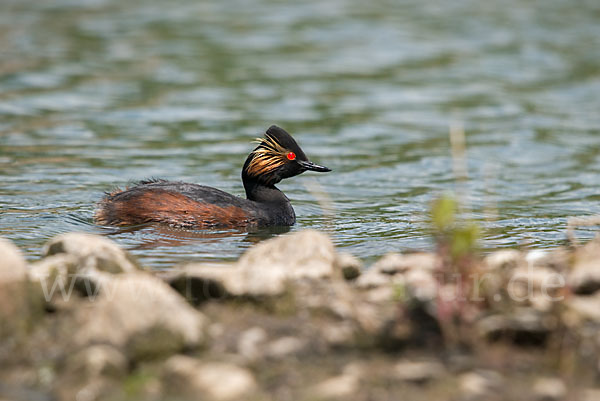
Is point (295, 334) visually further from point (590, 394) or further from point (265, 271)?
point (590, 394)

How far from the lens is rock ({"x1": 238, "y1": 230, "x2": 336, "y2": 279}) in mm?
5855

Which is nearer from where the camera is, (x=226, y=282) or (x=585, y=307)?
(x=585, y=307)

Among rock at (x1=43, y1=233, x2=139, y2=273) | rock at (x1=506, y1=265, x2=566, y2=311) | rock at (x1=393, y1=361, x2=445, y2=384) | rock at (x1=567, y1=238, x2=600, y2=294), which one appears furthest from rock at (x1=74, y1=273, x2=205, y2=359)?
rock at (x1=567, y1=238, x2=600, y2=294)

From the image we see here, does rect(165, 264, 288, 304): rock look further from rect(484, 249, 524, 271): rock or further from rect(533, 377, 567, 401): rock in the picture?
rect(533, 377, 567, 401): rock

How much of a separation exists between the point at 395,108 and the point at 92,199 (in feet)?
23.1

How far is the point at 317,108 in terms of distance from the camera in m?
15.8

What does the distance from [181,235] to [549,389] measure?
487cm

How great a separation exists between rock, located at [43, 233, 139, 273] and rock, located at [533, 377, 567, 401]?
2746 mm

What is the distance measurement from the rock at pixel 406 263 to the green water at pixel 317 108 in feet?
6.93

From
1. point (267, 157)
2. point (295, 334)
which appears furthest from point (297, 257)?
point (267, 157)

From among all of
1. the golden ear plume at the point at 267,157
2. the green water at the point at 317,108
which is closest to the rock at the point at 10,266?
the green water at the point at 317,108

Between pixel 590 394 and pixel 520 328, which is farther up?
pixel 520 328

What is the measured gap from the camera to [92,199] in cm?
1034

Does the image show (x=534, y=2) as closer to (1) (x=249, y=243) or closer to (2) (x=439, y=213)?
(1) (x=249, y=243)
